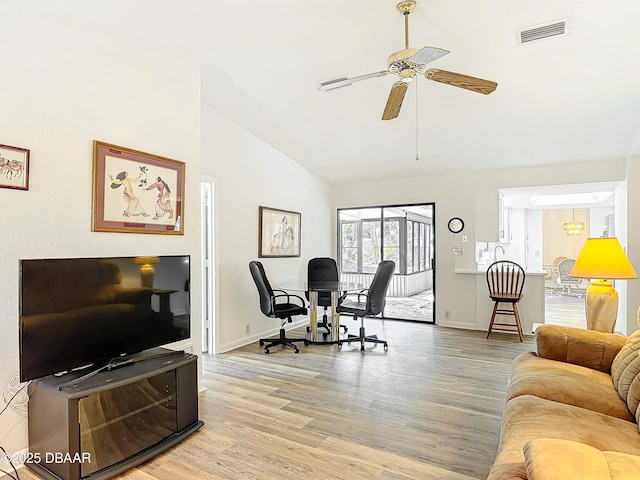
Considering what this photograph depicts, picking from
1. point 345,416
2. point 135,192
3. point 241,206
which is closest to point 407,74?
point 135,192

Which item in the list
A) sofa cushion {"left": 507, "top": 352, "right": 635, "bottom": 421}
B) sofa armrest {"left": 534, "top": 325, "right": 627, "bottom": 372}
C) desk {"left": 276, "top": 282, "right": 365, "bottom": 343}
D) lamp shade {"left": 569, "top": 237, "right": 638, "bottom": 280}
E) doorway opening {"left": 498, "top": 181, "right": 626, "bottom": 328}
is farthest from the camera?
doorway opening {"left": 498, "top": 181, "right": 626, "bottom": 328}

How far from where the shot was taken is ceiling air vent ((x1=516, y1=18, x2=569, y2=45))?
2654 millimetres

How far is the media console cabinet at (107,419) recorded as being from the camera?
1.97 meters

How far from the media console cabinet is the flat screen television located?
13 cm

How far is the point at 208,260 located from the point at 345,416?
2.44 meters

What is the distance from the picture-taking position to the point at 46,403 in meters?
2.04

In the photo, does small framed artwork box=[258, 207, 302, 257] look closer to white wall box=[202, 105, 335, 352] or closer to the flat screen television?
white wall box=[202, 105, 335, 352]

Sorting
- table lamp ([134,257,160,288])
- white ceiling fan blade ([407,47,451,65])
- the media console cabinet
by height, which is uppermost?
white ceiling fan blade ([407,47,451,65])

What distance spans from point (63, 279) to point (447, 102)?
11.9 ft

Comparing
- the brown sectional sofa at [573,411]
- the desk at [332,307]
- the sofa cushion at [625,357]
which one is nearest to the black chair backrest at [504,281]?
the desk at [332,307]

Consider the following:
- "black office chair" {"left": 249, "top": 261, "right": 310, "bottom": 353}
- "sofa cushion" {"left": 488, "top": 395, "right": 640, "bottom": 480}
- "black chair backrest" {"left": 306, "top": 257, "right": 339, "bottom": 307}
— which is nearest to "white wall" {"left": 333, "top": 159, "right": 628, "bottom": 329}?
"black chair backrest" {"left": 306, "top": 257, "right": 339, "bottom": 307}

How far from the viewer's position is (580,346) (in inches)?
101

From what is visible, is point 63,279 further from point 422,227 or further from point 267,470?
point 422,227

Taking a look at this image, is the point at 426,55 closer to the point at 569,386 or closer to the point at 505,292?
the point at 569,386
